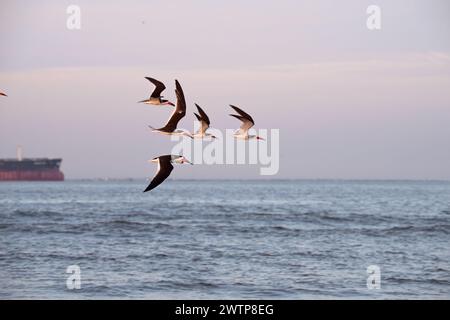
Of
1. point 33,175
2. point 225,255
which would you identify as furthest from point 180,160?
point 33,175

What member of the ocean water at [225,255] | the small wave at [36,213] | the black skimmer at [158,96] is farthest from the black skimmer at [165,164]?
the small wave at [36,213]

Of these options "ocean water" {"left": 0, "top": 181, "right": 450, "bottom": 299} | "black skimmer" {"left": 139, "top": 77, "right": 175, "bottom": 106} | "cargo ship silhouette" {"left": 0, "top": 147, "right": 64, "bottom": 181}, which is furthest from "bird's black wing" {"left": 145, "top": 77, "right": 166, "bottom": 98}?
"cargo ship silhouette" {"left": 0, "top": 147, "right": 64, "bottom": 181}

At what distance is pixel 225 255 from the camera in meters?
40.9

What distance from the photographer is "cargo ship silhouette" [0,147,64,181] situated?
185 m

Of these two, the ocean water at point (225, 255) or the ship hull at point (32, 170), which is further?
the ship hull at point (32, 170)

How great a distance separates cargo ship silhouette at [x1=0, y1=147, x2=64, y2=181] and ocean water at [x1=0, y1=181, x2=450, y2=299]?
394 ft

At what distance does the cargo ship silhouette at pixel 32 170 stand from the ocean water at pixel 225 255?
4730 inches

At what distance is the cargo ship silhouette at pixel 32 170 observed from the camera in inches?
7293

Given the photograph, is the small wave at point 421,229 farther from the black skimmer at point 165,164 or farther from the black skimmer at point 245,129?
the black skimmer at point 165,164

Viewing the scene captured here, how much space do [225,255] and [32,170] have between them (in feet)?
490

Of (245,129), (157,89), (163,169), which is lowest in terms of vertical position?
(163,169)

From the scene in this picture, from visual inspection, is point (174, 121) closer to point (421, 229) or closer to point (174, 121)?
point (174, 121)

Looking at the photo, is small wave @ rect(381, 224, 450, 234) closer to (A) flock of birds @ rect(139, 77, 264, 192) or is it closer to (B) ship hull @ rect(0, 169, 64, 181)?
(A) flock of birds @ rect(139, 77, 264, 192)

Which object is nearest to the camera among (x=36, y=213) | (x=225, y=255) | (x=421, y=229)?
(x=225, y=255)
